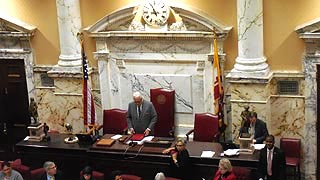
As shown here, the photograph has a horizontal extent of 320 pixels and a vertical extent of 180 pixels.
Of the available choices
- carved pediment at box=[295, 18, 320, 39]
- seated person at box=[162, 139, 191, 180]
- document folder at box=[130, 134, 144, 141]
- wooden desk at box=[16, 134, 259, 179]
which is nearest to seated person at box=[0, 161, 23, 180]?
wooden desk at box=[16, 134, 259, 179]

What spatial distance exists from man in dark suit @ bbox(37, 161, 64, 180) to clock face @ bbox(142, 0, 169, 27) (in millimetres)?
3270

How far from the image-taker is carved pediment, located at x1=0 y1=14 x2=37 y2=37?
11.3 metres

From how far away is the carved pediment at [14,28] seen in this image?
11273mm

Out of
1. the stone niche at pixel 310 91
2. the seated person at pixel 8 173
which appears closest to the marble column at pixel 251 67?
the stone niche at pixel 310 91

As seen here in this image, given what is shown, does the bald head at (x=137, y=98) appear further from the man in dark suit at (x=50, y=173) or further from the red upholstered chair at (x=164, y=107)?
the man in dark suit at (x=50, y=173)

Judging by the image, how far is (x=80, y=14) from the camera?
36.2 ft

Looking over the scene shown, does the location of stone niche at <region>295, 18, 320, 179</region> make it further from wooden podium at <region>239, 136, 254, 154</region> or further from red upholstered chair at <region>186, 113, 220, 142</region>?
red upholstered chair at <region>186, 113, 220, 142</region>

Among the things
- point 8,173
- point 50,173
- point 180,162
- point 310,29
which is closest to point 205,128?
point 180,162

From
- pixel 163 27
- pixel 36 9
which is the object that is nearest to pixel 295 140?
pixel 163 27

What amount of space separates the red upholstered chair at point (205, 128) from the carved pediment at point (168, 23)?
146 centimetres

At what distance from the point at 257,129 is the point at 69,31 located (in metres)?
4.08

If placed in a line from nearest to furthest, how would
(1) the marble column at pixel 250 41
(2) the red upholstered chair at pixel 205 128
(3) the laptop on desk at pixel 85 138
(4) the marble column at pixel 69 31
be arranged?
(1) the marble column at pixel 250 41
(3) the laptop on desk at pixel 85 138
(2) the red upholstered chair at pixel 205 128
(4) the marble column at pixel 69 31

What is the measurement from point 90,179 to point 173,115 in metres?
2.79

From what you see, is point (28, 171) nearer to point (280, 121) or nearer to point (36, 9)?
point (36, 9)
